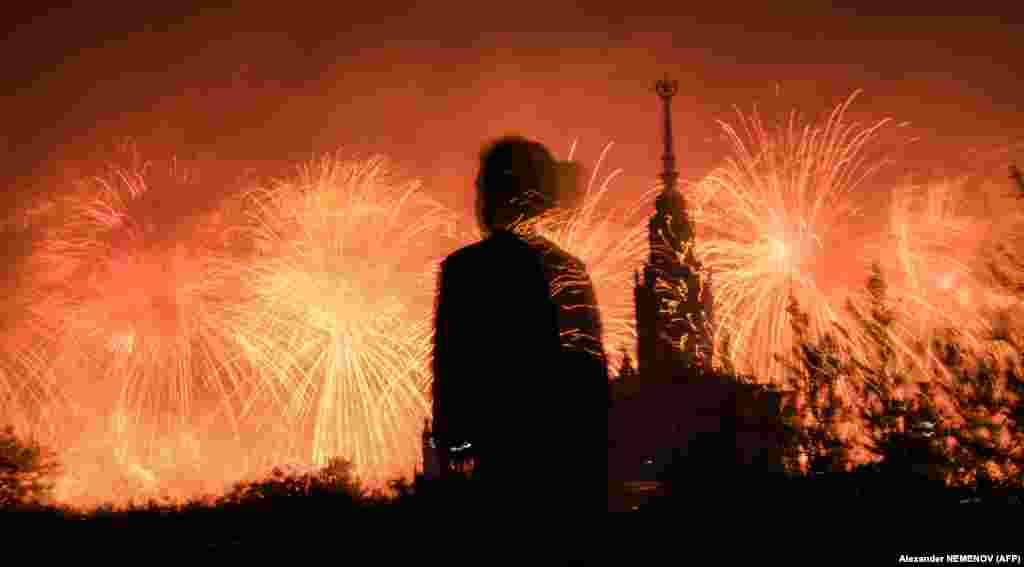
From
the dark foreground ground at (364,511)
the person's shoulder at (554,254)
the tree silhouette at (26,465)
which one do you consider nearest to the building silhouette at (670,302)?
the tree silhouette at (26,465)

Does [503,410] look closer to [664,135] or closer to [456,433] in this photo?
[456,433]

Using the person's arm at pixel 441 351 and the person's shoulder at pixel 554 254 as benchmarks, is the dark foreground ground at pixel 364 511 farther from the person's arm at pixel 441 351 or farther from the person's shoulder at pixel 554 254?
the person's shoulder at pixel 554 254

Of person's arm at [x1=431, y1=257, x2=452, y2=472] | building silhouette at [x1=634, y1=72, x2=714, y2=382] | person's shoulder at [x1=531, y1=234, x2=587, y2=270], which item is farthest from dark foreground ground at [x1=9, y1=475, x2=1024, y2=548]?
building silhouette at [x1=634, y1=72, x2=714, y2=382]

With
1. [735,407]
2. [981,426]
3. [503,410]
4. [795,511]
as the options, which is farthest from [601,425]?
[735,407]

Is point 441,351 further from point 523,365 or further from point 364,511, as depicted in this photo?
point 364,511

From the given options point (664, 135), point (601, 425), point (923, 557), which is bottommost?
point (923, 557)
